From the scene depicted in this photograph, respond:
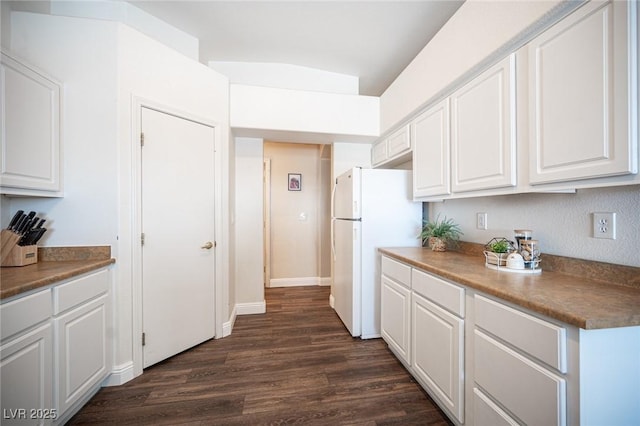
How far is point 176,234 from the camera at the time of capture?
2.06 m

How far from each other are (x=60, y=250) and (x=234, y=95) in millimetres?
1949

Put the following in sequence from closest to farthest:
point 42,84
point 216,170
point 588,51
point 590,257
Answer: point 588,51 → point 590,257 → point 42,84 → point 216,170

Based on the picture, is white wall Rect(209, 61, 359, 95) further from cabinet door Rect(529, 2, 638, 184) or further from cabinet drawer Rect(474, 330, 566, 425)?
cabinet drawer Rect(474, 330, 566, 425)

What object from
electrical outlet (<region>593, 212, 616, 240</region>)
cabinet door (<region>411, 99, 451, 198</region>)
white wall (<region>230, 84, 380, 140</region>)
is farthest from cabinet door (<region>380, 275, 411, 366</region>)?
white wall (<region>230, 84, 380, 140</region>)

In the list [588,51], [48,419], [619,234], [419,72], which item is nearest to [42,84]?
[48,419]

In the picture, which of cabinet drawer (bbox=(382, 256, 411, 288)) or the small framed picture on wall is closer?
cabinet drawer (bbox=(382, 256, 411, 288))

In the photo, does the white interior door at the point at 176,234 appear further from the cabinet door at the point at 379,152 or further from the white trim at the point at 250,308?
the cabinet door at the point at 379,152

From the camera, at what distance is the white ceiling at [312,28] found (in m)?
1.98

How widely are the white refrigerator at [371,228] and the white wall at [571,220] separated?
65cm

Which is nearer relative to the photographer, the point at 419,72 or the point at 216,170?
the point at 419,72

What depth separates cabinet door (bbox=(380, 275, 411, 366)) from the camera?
1.81 meters

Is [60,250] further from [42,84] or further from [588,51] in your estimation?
[588,51]

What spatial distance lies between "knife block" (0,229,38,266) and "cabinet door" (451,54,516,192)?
2.86 meters

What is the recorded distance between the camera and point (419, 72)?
6.70 ft
